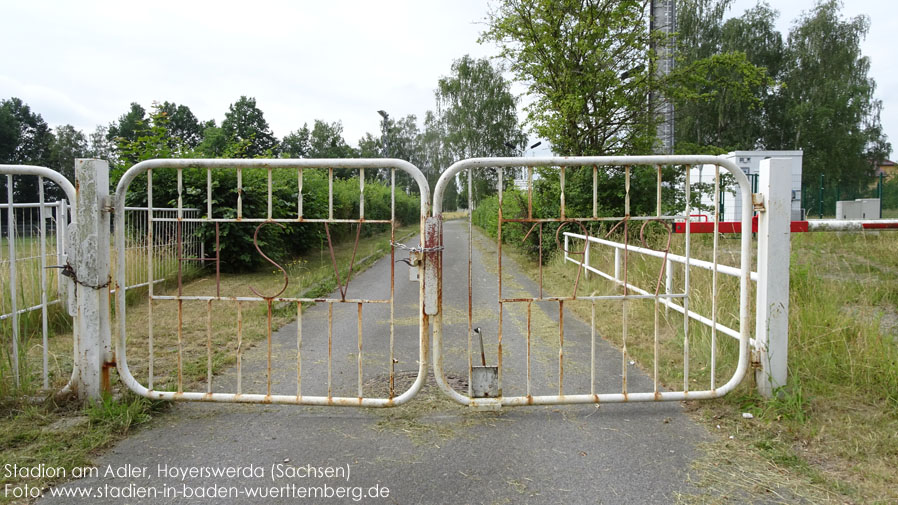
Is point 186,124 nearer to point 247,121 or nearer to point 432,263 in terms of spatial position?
point 247,121

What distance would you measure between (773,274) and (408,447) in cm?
265

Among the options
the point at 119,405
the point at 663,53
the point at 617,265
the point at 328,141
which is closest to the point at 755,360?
the point at 617,265

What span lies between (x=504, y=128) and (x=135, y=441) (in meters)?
40.1

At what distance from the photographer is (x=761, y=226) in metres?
3.78

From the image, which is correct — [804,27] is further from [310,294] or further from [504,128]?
[310,294]

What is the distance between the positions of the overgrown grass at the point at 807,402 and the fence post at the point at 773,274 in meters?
0.16

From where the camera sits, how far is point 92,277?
145 inches

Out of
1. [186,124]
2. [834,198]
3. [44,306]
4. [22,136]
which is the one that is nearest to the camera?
[44,306]

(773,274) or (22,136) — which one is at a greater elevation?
(22,136)

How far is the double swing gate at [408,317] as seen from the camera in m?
3.66

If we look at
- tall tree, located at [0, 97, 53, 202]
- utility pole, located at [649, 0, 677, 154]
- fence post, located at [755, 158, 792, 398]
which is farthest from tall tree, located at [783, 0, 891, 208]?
tall tree, located at [0, 97, 53, 202]

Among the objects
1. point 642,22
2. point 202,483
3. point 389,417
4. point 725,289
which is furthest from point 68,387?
point 642,22

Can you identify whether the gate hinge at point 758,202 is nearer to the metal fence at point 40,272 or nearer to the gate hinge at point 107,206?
the metal fence at point 40,272

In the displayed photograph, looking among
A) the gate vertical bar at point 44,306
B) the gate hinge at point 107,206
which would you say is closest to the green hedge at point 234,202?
the gate vertical bar at point 44,306
